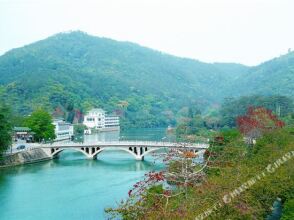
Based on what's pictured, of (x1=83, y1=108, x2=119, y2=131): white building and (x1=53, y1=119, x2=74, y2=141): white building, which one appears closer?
(x1=53, y1=119, x2=74, y2=141): white building

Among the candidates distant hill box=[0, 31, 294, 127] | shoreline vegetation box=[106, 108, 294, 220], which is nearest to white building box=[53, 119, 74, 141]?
distant hill box=[0, 31, 294, 127]

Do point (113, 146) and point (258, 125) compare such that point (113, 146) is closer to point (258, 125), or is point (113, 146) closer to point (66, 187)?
point (66, 187)

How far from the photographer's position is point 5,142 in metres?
37.8

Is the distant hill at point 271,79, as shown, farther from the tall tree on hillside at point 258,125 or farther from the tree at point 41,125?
the tall tree on hillside at point 258,125

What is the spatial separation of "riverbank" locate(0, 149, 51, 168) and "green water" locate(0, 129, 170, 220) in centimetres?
108

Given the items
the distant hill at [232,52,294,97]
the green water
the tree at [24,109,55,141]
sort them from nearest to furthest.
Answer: the green water < the tree at [24,109,55,141] < the distant hill at [232,52,294,97]

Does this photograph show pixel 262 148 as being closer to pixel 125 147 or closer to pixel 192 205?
pixel 192 205

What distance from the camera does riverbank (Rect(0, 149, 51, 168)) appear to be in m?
38.6

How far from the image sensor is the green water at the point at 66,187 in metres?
24.5

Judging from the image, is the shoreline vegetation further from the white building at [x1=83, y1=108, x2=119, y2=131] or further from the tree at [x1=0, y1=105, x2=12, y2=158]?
the white building at [x1=83, y1=108, x2=119, y2=131]

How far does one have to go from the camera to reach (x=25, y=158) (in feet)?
135

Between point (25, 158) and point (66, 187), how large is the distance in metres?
12.1

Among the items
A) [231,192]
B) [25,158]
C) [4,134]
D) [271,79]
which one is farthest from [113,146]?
[271,79]

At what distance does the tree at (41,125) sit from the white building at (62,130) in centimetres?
851
